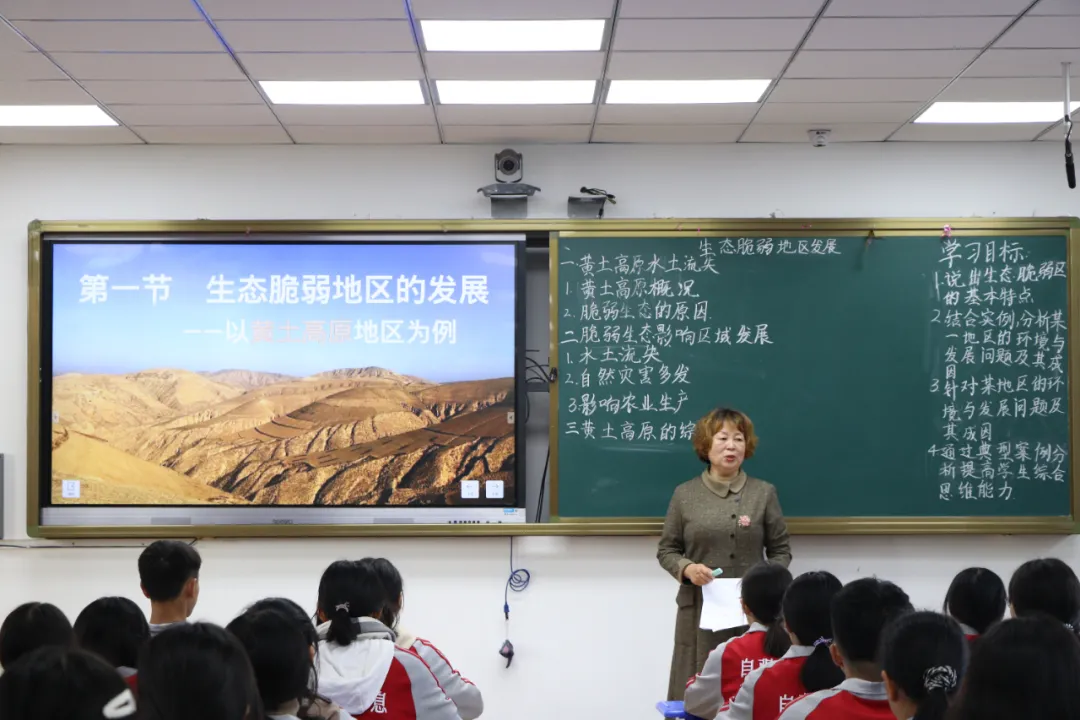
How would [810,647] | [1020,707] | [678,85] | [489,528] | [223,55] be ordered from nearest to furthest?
[1020,707] < [810,647] < [223,55] < [678,85] < [489,528]

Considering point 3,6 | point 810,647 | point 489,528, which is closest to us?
point 810,647

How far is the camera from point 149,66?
3408mm

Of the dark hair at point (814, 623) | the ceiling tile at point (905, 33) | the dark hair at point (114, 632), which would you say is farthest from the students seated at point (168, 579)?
the ceiling tile at point (905, 33)

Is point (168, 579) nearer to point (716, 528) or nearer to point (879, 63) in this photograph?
point (716, 528)

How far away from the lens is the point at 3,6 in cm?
288

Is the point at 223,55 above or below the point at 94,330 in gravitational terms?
above

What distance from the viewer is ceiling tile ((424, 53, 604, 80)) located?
11.0 feet

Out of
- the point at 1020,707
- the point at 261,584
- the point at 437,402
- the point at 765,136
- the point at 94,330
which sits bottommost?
the point at 261,584

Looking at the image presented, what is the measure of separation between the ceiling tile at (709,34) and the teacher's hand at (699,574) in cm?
185

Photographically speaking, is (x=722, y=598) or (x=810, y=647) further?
(x=722, y=598)

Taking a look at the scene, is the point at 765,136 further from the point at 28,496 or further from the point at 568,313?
the point at 28,496

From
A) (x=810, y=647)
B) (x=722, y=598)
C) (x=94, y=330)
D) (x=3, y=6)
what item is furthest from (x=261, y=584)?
(x=810, y=647)

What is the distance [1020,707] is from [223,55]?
3.11 metres

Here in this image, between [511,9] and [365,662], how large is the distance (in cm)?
197
